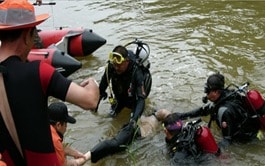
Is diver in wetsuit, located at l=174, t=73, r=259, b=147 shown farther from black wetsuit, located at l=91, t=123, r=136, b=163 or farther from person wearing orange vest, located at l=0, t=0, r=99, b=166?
person wearing orange vest, located at l=0, t=0, r=99, b=166

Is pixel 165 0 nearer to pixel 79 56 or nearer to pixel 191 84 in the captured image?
pixel 79 56

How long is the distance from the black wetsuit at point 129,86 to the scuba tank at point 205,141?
3.29ft

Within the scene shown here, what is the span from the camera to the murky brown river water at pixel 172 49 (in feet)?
18.2

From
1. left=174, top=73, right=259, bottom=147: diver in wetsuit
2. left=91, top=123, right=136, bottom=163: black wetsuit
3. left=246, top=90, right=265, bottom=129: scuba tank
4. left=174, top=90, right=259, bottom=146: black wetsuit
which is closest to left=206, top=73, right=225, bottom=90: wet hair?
left=174, top=73, right=259, bottom=147: diver in wetsuit

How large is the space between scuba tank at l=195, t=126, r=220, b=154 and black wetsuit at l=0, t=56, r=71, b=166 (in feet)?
8.44

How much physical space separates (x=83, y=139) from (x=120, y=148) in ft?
2.90

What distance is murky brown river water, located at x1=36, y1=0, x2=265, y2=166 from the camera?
5.56m

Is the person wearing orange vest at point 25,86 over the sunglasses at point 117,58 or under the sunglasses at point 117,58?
over

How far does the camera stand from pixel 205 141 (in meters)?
4.55

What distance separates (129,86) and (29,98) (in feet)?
11.6

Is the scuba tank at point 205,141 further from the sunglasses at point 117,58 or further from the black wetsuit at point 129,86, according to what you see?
the sunglasses at point 117,58

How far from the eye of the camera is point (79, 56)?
349 inches

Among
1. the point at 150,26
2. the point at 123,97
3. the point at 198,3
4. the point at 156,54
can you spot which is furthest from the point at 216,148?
the point at 198,3

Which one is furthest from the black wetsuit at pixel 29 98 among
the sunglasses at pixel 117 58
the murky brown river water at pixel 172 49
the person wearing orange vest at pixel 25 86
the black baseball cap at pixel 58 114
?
the sunglasses at pixel 117 58
